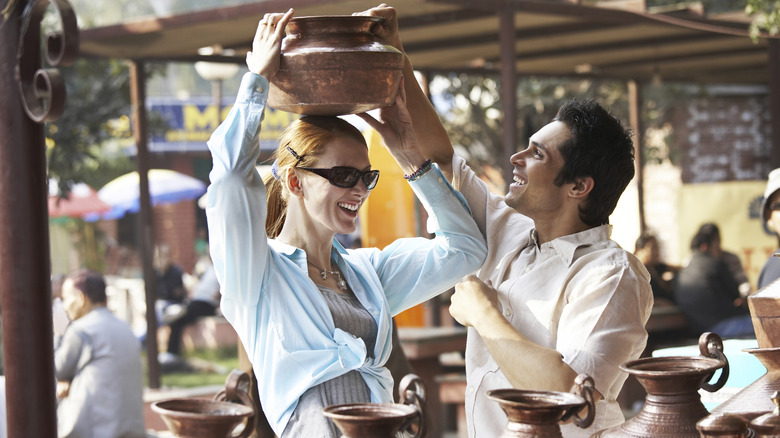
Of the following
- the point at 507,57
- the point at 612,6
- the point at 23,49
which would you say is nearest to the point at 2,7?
the point at 23,49

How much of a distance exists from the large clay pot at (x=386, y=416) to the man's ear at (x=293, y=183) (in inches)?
30.7

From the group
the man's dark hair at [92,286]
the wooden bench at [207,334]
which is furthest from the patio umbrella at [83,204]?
the man's dark hair at [92,286]

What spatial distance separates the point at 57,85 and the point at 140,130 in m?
5.50

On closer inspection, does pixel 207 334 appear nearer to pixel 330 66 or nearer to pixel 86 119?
pixel 86 119

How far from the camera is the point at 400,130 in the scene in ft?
9.15

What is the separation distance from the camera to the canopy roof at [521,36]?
257 inches

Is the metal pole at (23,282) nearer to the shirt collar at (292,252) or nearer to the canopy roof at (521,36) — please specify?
the shirt collar at (292,252)

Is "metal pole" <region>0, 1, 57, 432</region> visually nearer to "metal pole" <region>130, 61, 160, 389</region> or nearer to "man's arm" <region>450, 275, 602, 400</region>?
"man's arm" <region>450, 275, 602, 400</region>

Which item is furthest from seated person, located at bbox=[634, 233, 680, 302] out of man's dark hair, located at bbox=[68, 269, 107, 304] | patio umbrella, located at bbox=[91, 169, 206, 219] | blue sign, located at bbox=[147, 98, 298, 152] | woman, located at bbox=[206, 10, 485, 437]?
blue sign, located at bbox=[147, 98, 298, 152]

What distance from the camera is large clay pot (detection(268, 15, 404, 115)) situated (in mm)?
2398

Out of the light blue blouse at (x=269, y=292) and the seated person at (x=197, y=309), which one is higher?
the light blue blouse at (x=269, y=292)

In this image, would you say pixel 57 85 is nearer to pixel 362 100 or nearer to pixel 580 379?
pixel 362 100

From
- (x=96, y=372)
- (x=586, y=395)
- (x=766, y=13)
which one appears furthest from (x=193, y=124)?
(x=586, y=395)

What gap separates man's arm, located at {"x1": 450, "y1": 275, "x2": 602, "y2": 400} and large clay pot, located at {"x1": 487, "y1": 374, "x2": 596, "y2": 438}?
37 cm
